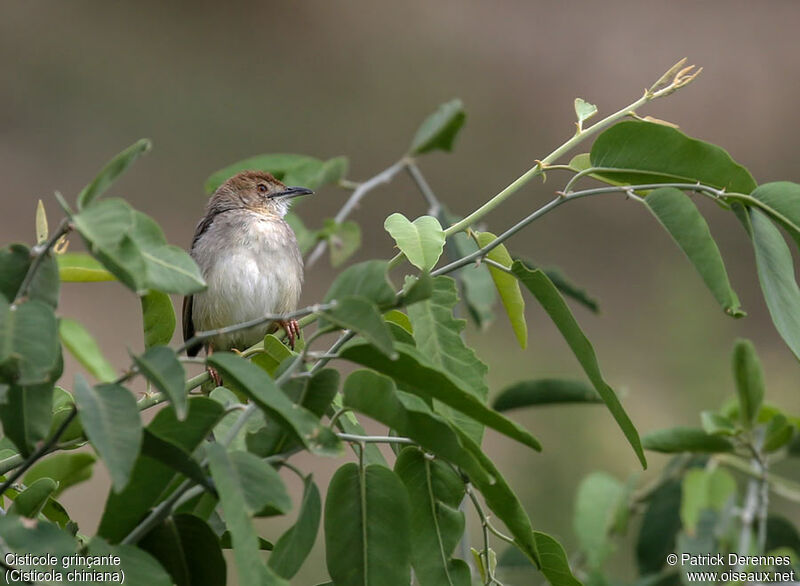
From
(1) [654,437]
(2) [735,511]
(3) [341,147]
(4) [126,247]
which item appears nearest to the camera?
(4) [126,247]

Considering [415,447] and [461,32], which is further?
[461,32]

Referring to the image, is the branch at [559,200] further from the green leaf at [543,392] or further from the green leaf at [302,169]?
the green leaf at [302,169]

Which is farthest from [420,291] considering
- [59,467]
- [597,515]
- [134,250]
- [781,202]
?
[597,515]

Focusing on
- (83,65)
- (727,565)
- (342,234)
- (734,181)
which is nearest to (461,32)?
(83,65)

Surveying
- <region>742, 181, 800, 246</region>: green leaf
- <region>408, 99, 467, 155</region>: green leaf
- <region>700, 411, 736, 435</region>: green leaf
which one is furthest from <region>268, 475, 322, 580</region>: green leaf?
<region>408, 99, 467, 155</region>: green leaf

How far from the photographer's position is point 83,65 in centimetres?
1695

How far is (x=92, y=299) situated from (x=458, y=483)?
37.1 ft

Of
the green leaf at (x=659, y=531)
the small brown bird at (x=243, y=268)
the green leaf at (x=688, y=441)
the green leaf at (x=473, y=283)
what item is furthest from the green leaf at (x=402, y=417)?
the small brown bird at (x=243, y=268)

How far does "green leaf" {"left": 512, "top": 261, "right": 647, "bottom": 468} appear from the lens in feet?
7.33

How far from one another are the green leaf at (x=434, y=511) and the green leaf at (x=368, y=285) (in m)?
0.54

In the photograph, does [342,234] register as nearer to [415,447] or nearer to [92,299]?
[415,447]

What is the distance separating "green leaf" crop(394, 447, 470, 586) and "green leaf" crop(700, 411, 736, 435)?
5.53 ft

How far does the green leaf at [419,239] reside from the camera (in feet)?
7.33

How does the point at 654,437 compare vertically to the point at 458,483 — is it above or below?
below
